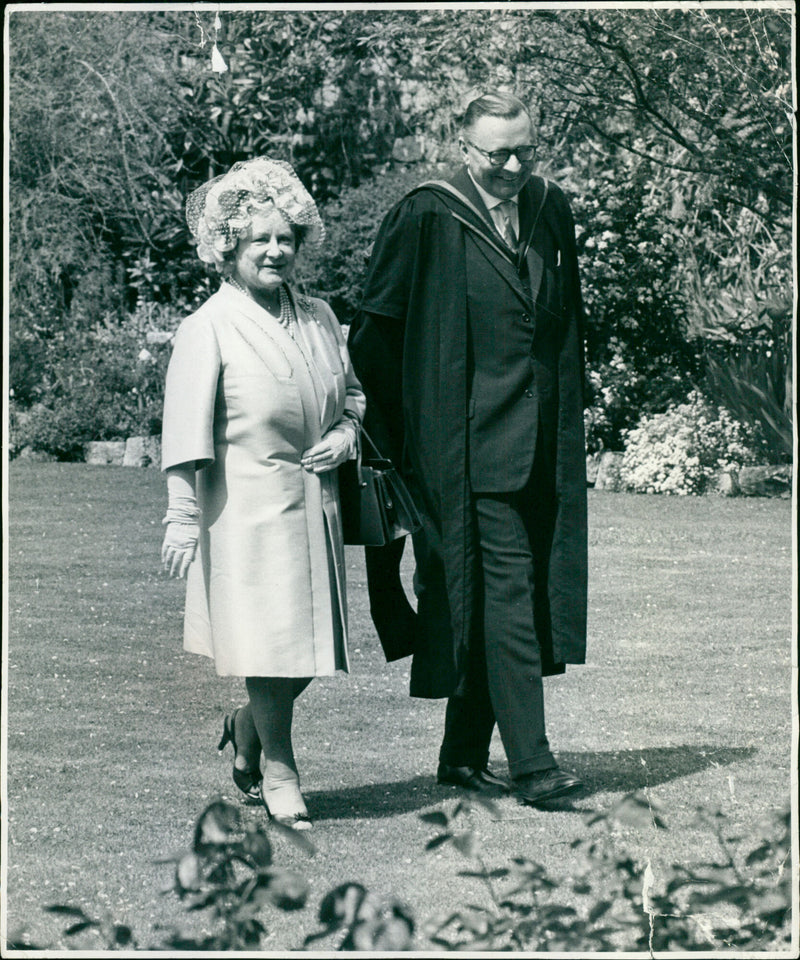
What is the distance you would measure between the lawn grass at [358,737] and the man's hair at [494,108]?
2.07 meters

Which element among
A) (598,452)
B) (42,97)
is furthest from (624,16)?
(42,97)

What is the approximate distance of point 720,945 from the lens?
2912 millimetres

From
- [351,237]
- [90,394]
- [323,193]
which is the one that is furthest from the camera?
[323,193]

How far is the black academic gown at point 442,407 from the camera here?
533 centimetres

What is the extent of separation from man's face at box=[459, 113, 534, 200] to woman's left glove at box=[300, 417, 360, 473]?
943mm

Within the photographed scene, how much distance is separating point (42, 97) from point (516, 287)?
449 inches

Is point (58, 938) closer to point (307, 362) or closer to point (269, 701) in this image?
point (269, 701)

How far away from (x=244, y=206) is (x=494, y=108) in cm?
85

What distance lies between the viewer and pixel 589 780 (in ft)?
18.2

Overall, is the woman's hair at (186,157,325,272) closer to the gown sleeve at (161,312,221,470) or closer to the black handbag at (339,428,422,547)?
the gown sleeve at (161,312,221,470)

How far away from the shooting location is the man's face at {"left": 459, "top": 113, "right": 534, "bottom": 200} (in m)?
5.17

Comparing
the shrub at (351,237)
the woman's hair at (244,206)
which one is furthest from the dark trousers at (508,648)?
the shrub at (351,237)

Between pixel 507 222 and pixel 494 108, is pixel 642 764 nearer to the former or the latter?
pixel 507 222

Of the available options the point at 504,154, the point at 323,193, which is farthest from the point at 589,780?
the point at 323,193
